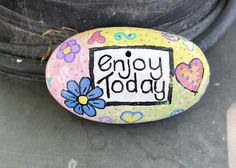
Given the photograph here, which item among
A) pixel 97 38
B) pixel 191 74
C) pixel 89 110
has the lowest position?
pixel 89 110

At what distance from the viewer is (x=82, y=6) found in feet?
3.53

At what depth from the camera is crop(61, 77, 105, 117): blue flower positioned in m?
0.97

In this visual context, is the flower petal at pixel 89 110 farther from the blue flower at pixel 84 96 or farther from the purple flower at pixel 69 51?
the purple flower at pixel 69 51

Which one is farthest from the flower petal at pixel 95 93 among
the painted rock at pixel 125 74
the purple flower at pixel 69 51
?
the purple flower at pixel 69 51

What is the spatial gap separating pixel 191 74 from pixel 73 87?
0.34 metres

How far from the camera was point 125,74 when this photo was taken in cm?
95

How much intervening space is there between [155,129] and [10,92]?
Result: 0.52m

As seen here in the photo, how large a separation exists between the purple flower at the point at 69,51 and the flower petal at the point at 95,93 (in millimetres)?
105

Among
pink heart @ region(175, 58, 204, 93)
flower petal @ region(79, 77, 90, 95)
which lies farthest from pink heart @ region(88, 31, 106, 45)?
pink heart @ region(175, 58, 204, 93)

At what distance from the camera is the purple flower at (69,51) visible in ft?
3.22

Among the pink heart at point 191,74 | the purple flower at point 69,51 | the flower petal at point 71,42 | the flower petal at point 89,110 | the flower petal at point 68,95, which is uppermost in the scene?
the flower petal at point 71,42

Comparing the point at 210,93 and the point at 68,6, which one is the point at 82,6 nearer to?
the point at 68,6

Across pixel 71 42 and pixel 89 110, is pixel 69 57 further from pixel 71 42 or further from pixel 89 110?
pixel 89 110

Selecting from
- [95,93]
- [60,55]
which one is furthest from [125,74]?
[60,55]
